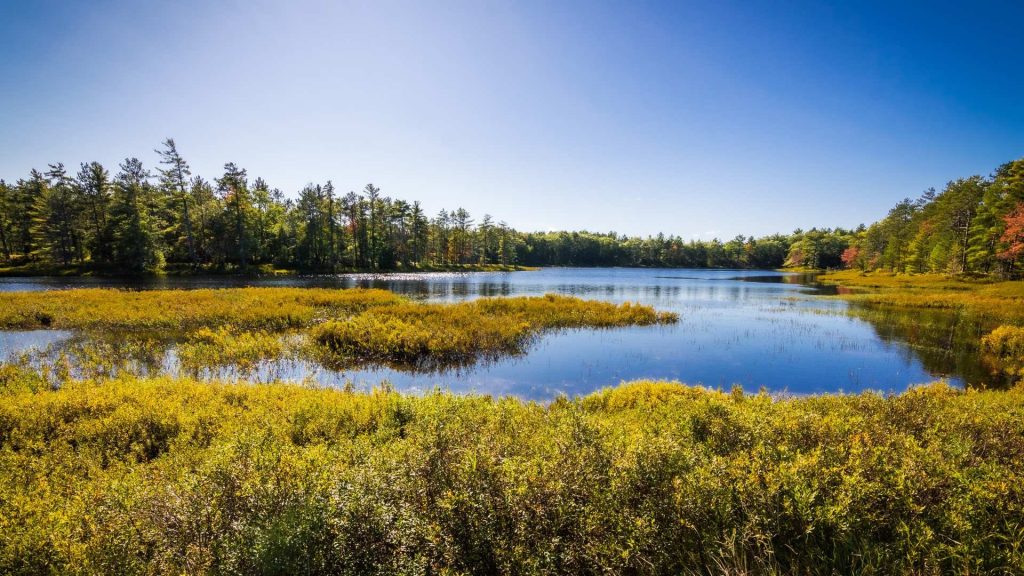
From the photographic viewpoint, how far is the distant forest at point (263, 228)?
6134cm

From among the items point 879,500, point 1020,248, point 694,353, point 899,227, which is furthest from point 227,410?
point 899,227

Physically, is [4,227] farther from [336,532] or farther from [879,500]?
[879,500]

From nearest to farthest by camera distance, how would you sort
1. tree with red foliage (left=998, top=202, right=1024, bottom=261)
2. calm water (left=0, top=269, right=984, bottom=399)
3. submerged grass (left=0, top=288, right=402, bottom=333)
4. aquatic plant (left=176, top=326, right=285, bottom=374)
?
calm water (left=0, top=269, right=984, bottom=399) < aquatic plant (left=176, top=326, right=285, bottom=374) < submerged grass (left=0, top=288, right=402, bottom=333) < tree with red foliage (left=998, top=202, right=1024, bottom=261)

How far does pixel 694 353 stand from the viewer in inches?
833

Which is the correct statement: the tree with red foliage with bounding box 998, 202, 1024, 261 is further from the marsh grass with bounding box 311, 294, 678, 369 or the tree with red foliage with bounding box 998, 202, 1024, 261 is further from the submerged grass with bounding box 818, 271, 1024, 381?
the marsh grass with bounding box 311, 294, 678, 369

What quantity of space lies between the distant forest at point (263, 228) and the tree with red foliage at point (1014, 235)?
181mm

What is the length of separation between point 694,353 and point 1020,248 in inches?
2627

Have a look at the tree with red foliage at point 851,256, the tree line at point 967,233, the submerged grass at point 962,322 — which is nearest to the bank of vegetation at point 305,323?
the submerged grass at point 962,322

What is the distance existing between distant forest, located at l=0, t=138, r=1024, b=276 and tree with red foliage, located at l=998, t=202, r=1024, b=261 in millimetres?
181

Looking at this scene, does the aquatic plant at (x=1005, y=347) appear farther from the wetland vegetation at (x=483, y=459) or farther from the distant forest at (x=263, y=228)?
the distant forest at (x=263, y=228)

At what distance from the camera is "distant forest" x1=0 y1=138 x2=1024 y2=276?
201ft

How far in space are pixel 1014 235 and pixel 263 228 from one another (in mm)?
123437

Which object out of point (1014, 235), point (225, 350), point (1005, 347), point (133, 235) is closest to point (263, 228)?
point (133, 235)

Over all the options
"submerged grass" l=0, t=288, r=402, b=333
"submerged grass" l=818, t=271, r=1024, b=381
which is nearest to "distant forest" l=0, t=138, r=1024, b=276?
"submerged grass" l=818, t=271, r=1024, b=381
